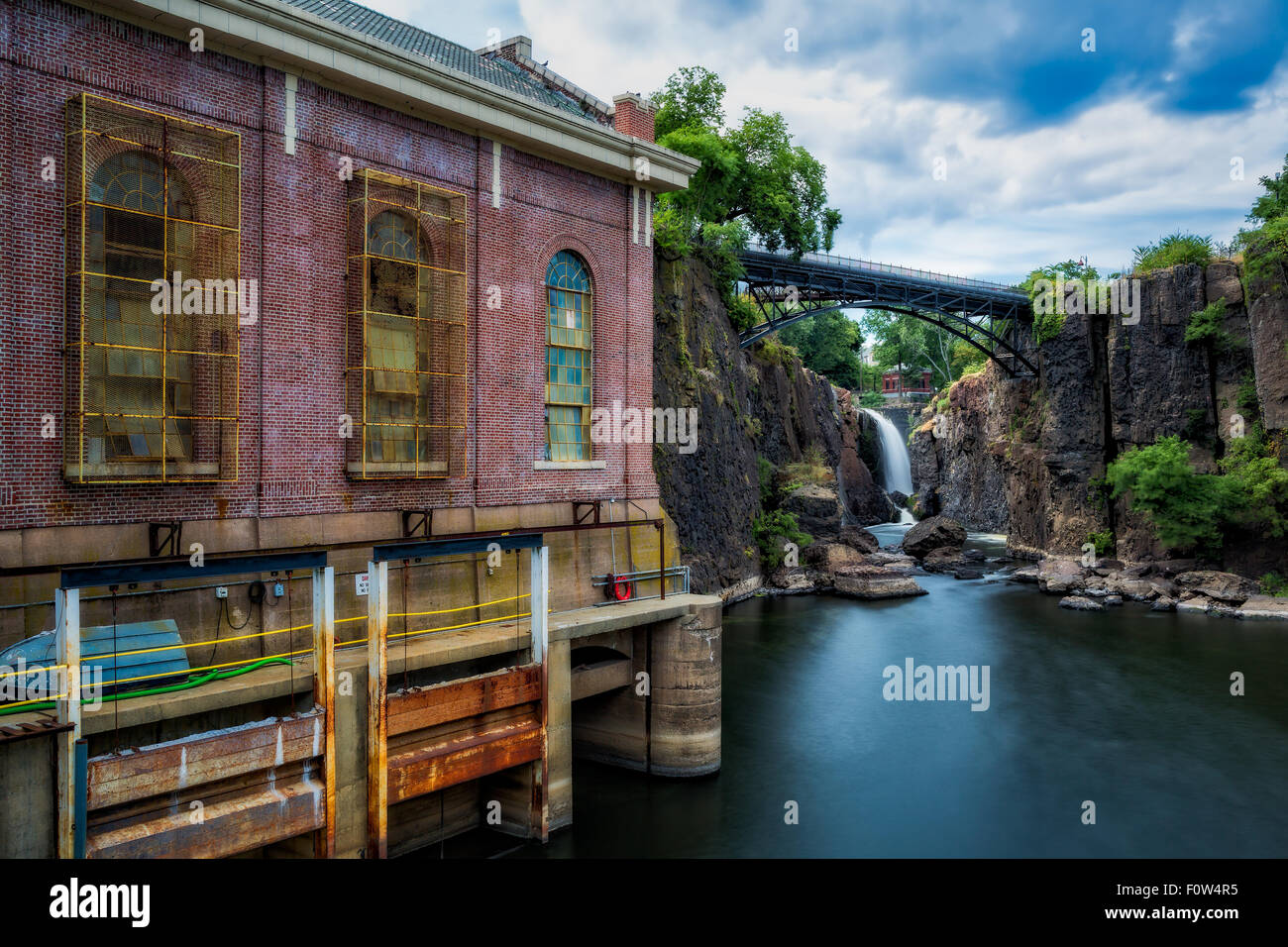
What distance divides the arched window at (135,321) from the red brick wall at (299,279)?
0.57 meters

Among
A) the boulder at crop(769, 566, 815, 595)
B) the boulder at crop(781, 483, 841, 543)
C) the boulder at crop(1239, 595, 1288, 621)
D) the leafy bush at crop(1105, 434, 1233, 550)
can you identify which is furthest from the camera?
the boulder at crop(781, 483, 841, 543)

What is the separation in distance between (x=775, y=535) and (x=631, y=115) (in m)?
27.3

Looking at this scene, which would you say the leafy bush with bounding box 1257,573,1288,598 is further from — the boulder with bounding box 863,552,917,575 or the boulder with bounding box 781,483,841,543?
the boulder with bounding box 781,483,841,543

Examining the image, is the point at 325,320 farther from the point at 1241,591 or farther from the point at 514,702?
the point at 1241,591

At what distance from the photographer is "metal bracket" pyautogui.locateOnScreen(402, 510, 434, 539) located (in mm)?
16453

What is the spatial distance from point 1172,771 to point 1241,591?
77.6 ft

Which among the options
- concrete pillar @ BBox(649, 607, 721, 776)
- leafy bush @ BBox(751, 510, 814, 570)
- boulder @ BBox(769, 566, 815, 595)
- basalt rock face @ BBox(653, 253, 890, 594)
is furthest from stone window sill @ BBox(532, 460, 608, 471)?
leafy bush @ BBox(751, 510, 814, 570)

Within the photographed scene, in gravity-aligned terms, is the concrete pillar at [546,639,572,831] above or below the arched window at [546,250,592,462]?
below

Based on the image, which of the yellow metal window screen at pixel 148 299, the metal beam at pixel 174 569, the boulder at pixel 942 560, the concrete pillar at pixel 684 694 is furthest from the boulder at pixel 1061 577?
the yellow metal window screen at pixel 148 299

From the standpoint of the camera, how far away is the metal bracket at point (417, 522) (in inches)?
648

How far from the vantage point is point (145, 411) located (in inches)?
542

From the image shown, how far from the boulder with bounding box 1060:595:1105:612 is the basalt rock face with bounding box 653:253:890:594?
11220 millimetres

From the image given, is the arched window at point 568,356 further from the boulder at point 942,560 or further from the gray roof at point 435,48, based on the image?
the boulder at point 942,560

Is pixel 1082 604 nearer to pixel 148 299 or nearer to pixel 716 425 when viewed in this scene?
pixel 716 425
